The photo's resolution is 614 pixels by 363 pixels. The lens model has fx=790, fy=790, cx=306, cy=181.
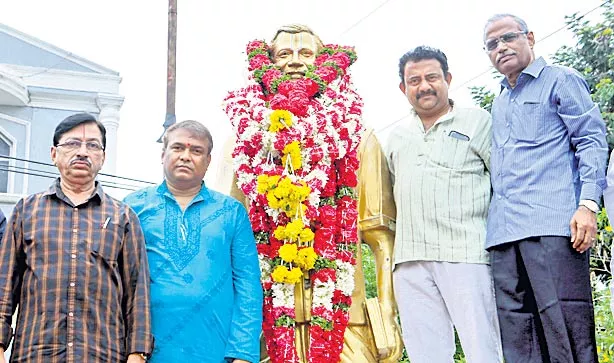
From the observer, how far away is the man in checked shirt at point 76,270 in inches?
138

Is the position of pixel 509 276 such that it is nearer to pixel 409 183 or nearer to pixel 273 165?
pixel 409 183

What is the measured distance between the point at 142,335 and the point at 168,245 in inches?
21.5

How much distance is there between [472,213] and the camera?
4.37 m

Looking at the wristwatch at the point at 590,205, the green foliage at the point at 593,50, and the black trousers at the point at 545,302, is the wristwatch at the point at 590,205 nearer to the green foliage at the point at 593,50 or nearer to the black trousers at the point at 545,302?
the black trousers at the point at 545,302

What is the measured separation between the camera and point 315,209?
15.8ft

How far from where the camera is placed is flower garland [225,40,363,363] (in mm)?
4707

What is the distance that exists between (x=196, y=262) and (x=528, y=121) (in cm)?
190

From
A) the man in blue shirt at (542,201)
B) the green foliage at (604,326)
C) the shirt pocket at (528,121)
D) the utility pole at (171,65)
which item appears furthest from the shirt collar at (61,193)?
the utility pole at (171,65)

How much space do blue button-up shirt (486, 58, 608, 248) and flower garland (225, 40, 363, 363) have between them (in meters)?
1.01

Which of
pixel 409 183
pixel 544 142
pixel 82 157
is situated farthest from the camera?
pixel 409 183

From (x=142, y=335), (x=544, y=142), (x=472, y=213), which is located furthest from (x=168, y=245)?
(x=544, y=142)

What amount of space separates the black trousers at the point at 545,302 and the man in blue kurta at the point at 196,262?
1303mm

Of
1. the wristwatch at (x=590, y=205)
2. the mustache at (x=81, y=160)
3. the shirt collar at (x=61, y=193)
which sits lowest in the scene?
the wristwatch at (x=590, y=205)

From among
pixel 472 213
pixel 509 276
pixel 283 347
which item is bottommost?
pixel 283 347
